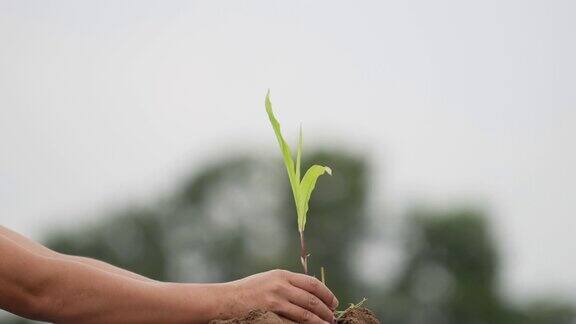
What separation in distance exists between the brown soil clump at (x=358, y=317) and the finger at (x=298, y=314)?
0.20m

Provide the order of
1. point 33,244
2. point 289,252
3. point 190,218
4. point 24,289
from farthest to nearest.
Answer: point 190,218
point 289,252
point 33,244
point 24,289

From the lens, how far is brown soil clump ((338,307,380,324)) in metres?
3.58

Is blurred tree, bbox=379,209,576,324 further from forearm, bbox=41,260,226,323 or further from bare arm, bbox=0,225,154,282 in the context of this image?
forearm, bbox=41,260,226,323

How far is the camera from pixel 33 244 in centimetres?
375

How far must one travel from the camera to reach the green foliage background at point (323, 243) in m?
38.0

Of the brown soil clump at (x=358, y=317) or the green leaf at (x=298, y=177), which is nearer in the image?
the brown soil clump at (x=358, y=317)

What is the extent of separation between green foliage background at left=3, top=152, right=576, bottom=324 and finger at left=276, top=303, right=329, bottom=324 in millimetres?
33524

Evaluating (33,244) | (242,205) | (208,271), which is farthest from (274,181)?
(33,244)

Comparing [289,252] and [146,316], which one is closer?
[146,316]

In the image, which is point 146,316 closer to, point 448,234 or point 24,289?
point 24,289

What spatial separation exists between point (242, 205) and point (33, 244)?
35710mm

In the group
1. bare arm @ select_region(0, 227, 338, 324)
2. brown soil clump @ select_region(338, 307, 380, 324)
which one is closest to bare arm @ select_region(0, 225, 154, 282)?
bare arm @ select_region(0, 227, 338, 324)

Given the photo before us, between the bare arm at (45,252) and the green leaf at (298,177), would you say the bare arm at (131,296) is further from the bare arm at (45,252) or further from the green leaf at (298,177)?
the green leaf at (298,177)

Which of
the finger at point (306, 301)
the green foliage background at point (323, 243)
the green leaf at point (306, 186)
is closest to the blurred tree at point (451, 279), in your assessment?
the green foliage background at point (323, 243)
